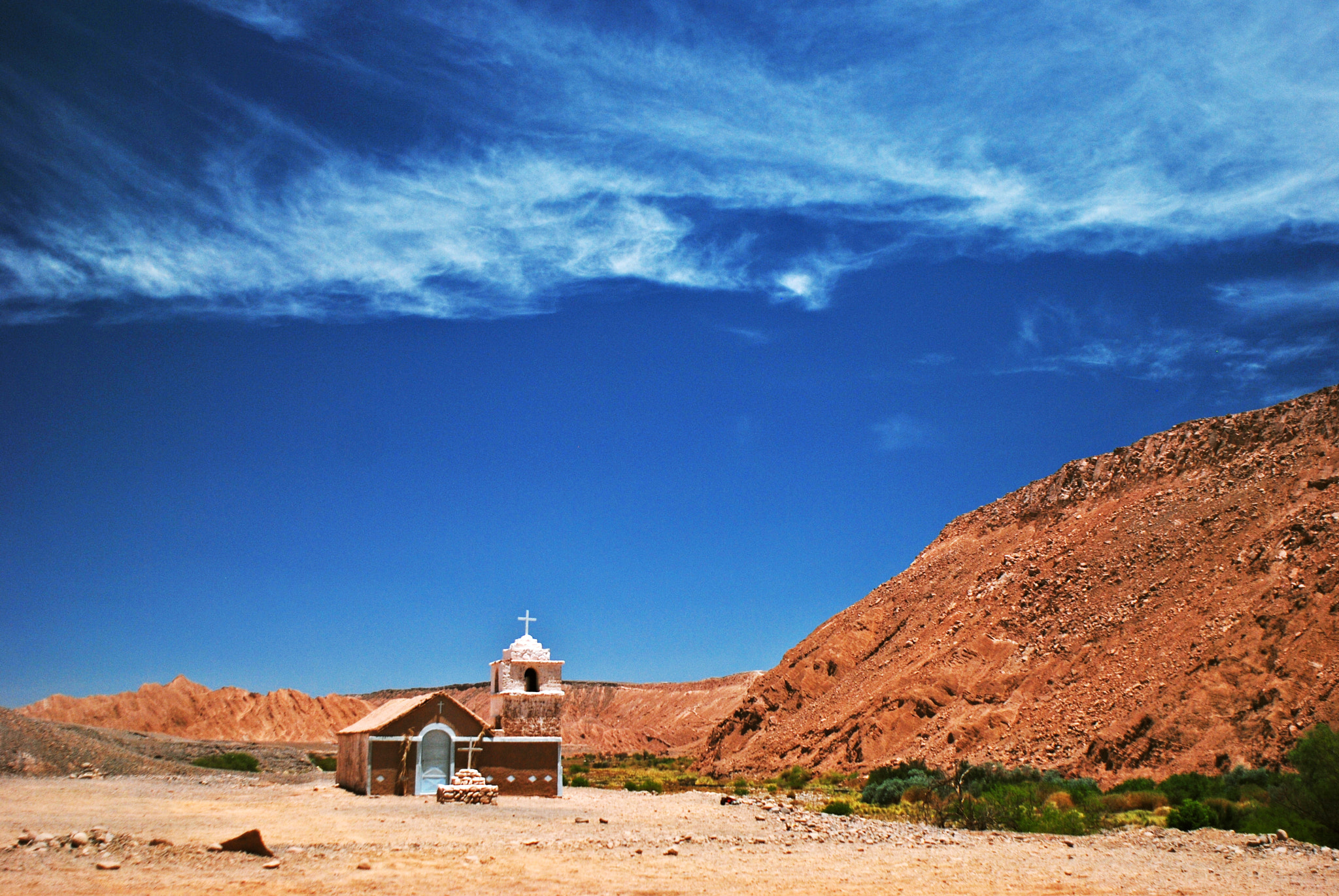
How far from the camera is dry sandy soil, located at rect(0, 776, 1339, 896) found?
33.7ft

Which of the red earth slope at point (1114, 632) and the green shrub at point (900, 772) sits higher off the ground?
the red earth slope at point (1114, 632)

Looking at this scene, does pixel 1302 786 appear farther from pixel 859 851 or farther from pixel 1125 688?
pixel 1125 688

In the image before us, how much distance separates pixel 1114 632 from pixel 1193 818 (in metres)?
21.8

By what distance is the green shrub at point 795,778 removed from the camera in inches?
1465

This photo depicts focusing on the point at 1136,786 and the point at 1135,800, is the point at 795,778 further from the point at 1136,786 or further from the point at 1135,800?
the point at 1135,800

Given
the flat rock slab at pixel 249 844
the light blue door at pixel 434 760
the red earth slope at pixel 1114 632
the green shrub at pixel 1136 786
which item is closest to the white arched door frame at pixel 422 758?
the light blue door at pixel 434 760

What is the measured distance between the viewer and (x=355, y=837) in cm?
1450

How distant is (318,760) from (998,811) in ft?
125

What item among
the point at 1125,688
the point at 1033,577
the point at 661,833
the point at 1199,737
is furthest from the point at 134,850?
the point at 1033,577

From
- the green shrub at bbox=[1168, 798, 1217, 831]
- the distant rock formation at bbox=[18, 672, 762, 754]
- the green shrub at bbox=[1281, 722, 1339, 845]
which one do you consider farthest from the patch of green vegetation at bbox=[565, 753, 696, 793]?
the green shrub at bbox=[1281, 722, 1339, 845]

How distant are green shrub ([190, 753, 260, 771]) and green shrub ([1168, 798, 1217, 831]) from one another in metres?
33.1

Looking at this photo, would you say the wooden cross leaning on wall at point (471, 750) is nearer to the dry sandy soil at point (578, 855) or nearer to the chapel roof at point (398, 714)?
the chapel roof at point (398, 714)

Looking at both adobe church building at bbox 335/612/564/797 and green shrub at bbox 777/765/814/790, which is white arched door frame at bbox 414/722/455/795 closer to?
adobe church building at bbox 335/612/564/797

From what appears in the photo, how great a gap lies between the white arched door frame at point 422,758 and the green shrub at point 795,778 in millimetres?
14343
